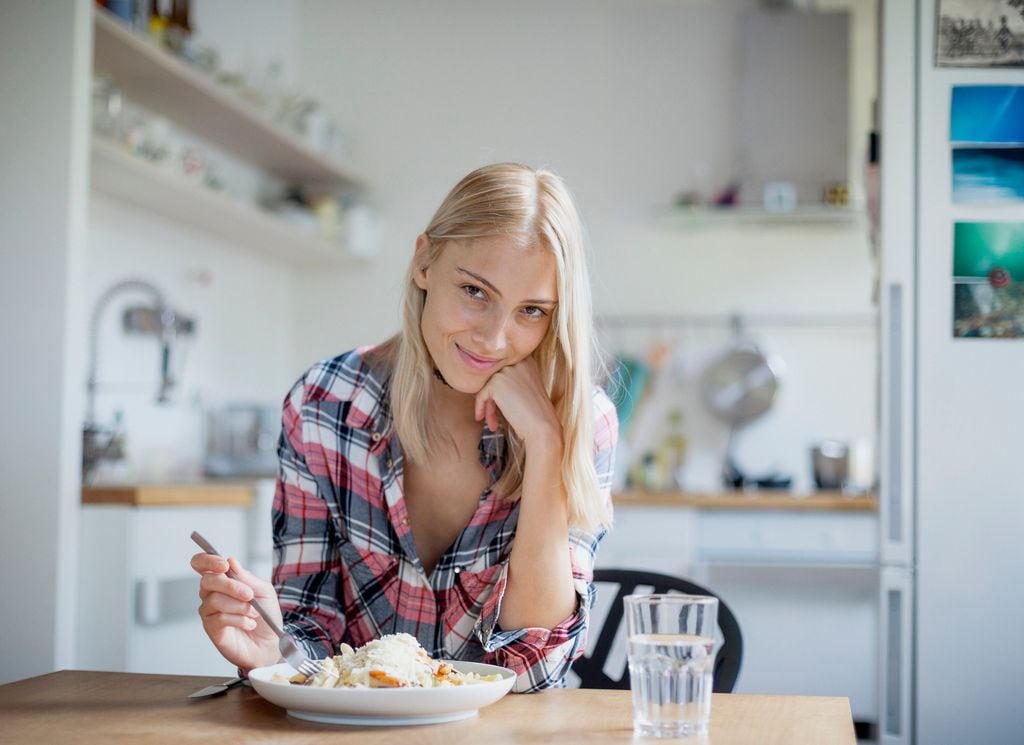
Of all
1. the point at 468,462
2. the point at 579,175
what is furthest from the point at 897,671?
the point at 579,175

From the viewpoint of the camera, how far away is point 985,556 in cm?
229

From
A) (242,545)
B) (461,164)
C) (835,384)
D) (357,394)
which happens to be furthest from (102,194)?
(835,384)

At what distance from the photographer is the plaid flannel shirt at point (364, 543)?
1.49 meters

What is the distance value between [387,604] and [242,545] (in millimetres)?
1683

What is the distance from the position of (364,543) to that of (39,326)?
1.03 meters

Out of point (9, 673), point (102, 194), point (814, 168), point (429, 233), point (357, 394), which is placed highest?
point (814, 168)

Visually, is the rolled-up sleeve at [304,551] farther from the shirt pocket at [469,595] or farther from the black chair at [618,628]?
the black chair at [618,628]

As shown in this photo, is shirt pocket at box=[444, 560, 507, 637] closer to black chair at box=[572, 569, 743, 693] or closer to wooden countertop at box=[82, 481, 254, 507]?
black chair at box=[572, 569, 743, 693]

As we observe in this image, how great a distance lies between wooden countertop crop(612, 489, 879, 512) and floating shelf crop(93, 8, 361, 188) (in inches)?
60.5

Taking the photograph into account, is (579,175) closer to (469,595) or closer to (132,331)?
(132,331)

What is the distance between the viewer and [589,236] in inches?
173

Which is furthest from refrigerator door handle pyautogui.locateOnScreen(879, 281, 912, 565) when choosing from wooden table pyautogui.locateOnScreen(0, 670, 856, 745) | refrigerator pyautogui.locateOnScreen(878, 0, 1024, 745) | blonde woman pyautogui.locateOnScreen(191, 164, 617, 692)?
wooden table pyautogui.locateOnScreen(0, 670, 856, 745)

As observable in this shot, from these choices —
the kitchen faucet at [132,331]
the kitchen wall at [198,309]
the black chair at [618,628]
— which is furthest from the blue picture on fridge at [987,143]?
the kitchen wall at [198,309]

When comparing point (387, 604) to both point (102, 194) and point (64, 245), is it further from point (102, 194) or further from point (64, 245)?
point (102, 194)
